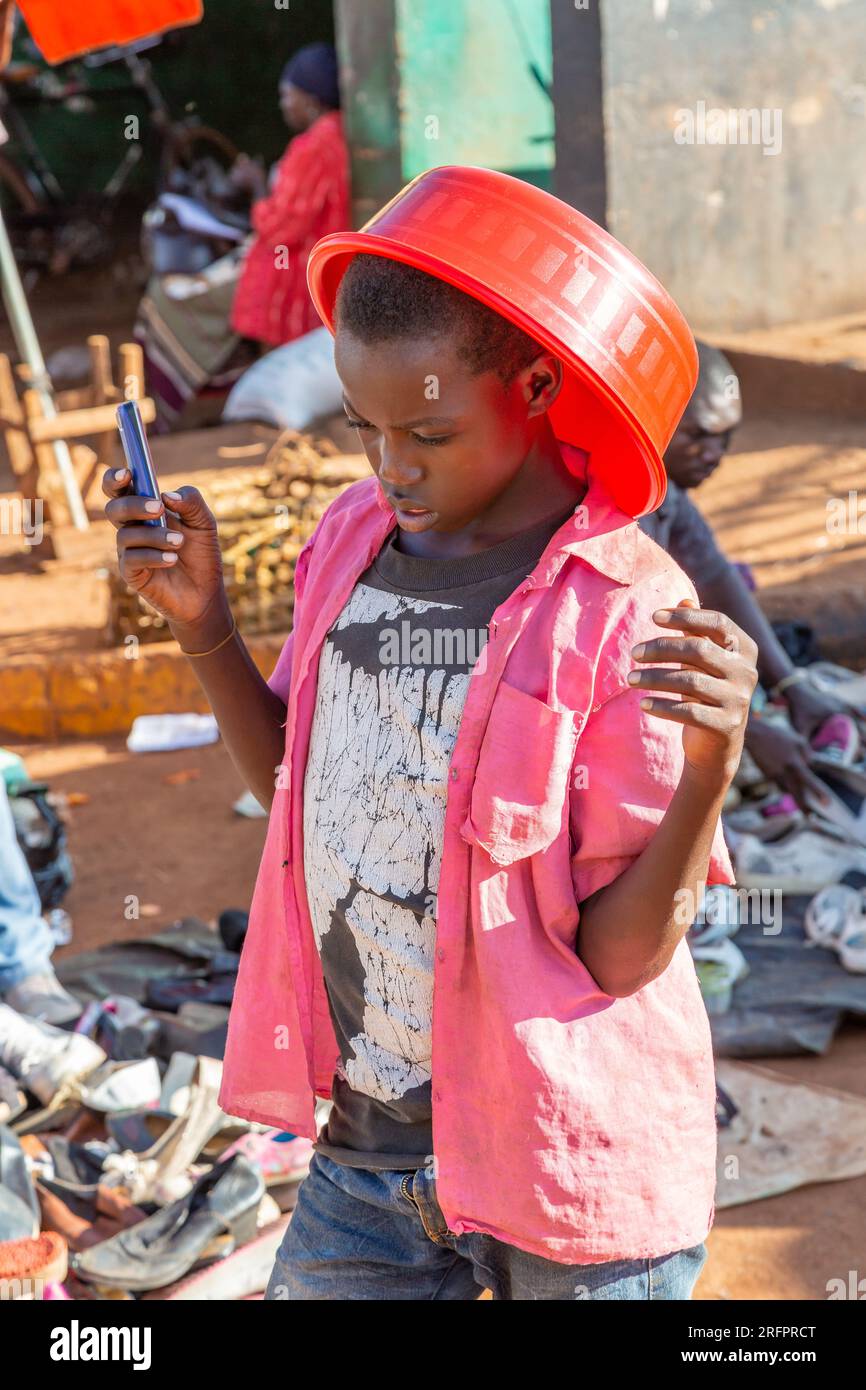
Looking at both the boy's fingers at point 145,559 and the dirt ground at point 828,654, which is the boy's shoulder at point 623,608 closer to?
the boy's fingers at point 145,559

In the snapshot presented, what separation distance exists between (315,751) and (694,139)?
29.1 feet

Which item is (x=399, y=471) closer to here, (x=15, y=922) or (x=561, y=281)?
(x=561, y=281)

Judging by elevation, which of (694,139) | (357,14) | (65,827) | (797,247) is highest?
(357,14)

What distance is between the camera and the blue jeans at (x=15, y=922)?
3.95m

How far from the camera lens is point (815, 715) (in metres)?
4.74

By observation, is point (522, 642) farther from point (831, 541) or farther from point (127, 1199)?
point (831, 541)

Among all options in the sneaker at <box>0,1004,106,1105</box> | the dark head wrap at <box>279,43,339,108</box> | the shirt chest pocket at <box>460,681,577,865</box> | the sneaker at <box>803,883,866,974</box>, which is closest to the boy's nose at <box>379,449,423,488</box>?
the shirt chest pocket at <box>460,681,577,865</box>

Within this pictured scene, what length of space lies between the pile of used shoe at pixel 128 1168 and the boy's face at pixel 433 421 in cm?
184

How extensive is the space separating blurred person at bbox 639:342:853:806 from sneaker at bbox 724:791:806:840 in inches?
4.9

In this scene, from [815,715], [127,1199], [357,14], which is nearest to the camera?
[127,1199]

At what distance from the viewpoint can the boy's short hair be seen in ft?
4.91

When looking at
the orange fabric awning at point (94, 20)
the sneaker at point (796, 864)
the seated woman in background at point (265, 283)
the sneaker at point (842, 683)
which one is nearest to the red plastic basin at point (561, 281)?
the sneaker at point (796, 864)

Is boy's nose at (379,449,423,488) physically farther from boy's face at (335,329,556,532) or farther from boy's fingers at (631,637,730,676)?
boy's fingers at (631,637,730,676)
